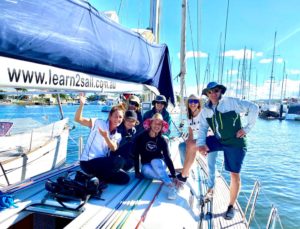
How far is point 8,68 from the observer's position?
5.13 feet

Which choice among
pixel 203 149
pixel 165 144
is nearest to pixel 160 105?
pixel 165 144

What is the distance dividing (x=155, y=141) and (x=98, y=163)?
0.86m

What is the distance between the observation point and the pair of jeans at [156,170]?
12.1 feet

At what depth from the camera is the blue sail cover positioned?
63.2 inches

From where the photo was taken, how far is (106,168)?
11.5 ft

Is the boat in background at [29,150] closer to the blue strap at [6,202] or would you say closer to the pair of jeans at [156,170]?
the blue strap at [6,202]

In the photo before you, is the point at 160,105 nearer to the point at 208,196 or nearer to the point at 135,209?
the point at 208,196

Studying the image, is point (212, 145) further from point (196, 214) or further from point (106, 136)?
point (106, 136)

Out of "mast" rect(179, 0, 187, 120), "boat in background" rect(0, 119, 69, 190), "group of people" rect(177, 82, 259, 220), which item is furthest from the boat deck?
"mast" rect(179, 0, 187, 120)

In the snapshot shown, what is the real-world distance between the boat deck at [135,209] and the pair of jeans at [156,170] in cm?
9

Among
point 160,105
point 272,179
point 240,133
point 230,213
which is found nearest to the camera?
point 240,133

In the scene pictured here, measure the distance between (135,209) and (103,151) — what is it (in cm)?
103

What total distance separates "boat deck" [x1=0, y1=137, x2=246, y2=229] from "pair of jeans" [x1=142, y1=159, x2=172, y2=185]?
0.28 ft

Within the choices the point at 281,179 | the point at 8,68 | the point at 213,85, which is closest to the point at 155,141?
the point at 213,85
